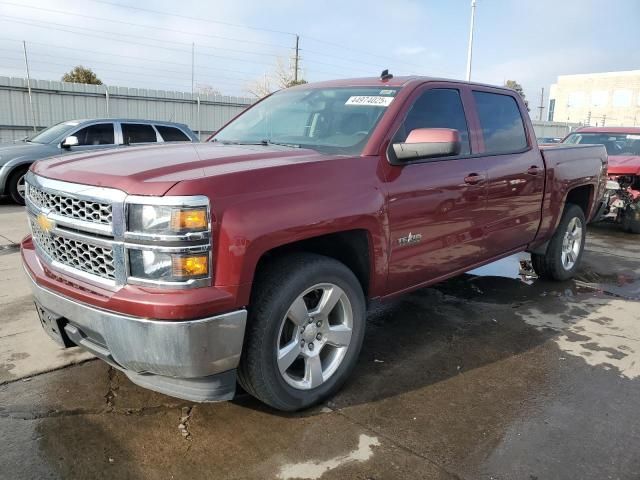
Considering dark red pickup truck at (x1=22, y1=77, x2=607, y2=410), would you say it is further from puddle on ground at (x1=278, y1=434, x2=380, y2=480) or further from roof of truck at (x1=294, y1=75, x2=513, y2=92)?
puddle on ground at (x1=278, y1=434, x2=380, y2=480)

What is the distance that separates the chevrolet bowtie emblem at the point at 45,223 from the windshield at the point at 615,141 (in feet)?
32.0

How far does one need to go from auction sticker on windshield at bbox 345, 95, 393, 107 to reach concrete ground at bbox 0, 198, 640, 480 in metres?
1.71

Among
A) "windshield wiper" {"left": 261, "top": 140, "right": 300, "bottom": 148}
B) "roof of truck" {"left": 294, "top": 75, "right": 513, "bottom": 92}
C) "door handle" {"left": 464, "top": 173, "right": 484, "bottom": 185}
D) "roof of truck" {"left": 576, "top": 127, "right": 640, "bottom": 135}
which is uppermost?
"roof of truck" {"left": 294, "top": 75, "right": 513, "bottom": 92}

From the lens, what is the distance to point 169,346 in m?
2.34

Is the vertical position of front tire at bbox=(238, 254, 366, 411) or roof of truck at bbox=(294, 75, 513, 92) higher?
roof of truck at bbox=(294, 75, 513, 92)

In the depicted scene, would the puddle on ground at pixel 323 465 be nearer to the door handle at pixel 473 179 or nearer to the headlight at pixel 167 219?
the headlight at pixel 167 219

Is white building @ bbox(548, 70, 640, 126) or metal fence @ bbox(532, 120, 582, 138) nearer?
metal fence @ bbox(532, 120, 582, 138)

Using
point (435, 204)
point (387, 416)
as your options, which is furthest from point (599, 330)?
point (387, 416)

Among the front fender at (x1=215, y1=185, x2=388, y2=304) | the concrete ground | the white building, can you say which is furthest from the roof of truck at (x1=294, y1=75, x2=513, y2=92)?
the white building

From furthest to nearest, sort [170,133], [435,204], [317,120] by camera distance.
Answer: [170,133], [317,120], [435,204]

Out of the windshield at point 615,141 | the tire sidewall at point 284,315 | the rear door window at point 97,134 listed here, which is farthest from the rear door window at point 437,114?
the rear door window at point 97,134

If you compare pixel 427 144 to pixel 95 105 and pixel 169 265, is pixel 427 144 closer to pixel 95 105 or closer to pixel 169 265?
pixel 169 265

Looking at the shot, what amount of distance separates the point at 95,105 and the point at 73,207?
17.1m

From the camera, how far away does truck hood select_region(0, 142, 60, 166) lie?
9.44m
